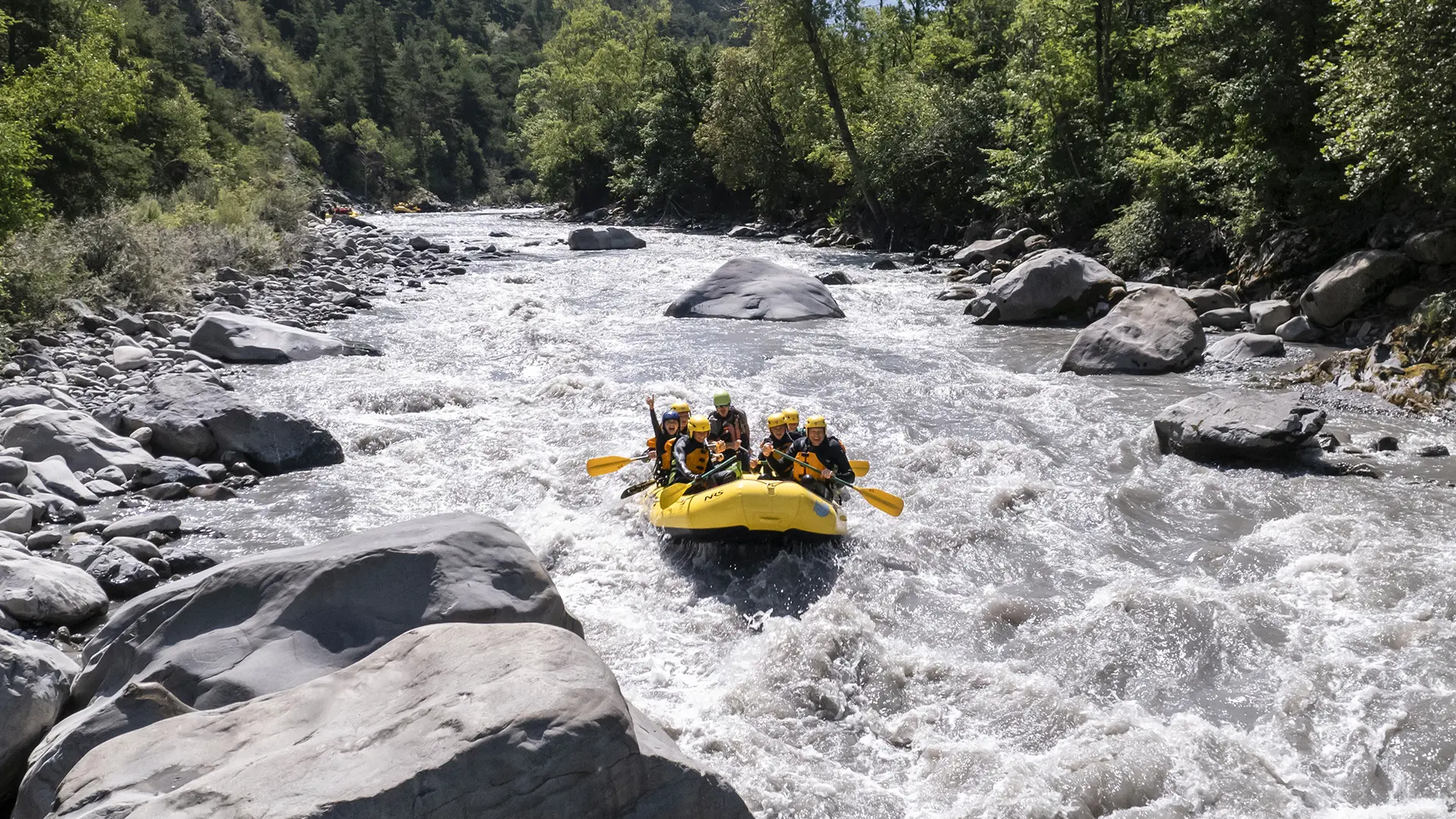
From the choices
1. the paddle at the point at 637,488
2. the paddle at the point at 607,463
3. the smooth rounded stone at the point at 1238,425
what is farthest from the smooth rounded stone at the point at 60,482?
the smooth rounded stone at the point at 1238,425

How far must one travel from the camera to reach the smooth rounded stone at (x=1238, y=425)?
8.30 meters

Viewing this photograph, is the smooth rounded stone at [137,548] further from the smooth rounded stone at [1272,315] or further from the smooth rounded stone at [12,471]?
the smooth rounded stone at [1272,315]

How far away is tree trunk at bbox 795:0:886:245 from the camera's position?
2403 centimetres

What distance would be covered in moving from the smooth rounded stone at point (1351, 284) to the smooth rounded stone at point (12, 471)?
13297 millimetres

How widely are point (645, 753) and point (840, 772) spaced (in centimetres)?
160

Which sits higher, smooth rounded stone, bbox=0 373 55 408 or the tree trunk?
the tree trunk

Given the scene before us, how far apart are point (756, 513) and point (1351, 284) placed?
8980 millimetres

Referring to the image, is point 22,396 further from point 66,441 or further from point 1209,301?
point 1209,301

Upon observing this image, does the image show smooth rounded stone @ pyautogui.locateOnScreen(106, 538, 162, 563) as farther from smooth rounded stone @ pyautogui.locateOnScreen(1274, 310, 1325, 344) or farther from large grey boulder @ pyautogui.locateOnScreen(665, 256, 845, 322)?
smooth rounded stone @ pyautogui.locateOnScreen(1274, 310, 1325, 344)

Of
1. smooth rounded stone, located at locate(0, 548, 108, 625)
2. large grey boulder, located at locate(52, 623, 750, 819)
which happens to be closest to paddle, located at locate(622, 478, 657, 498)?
smooth rounded stone, located at locate(0, 548, 108, 625)

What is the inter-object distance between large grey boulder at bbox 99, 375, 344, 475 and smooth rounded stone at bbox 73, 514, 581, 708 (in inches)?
163

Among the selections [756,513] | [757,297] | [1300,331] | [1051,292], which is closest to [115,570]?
[756,513]

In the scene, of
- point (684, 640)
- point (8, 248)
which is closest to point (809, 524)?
point (684, 640)

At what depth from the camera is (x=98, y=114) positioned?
17625 millimetres
